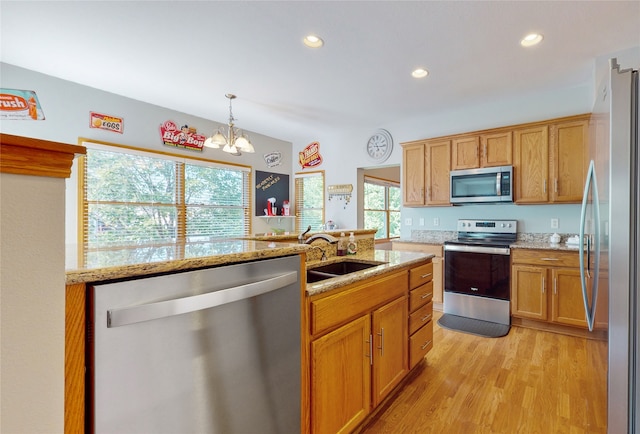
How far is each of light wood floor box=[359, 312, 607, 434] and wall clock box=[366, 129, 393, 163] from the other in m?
3.06

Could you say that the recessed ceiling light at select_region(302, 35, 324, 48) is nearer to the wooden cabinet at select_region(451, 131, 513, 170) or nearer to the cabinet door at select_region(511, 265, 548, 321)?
the wooden cabinet at select_region(451, 131, 513, 170)

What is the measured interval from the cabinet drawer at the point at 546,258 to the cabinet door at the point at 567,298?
0.06 metres

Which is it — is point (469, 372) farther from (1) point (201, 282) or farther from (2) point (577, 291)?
(1) point (201, 282)

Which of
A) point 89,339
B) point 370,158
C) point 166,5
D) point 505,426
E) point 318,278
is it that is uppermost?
point 166,5

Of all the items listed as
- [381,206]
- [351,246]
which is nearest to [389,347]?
[351,246]

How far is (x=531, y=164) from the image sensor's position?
3.50 metres

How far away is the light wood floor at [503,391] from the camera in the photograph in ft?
5.76

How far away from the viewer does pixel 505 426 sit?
70.1 inches

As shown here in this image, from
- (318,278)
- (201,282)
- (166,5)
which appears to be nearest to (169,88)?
(166,5)

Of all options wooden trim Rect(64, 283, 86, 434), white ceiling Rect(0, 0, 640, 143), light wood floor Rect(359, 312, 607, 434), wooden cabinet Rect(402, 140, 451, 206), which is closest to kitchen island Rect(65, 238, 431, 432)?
wooden trim Rect(64, 283, 86, 434)

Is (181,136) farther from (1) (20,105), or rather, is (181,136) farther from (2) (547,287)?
(2) (547,287)

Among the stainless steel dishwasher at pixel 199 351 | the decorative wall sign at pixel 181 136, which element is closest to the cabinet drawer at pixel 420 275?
the stainless steel dishwasher at pixel 199 351

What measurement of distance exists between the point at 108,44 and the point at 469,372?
13.5ft

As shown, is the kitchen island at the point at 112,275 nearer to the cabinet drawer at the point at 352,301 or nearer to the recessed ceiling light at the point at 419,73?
the cabinet drawer at the point at 352,301
